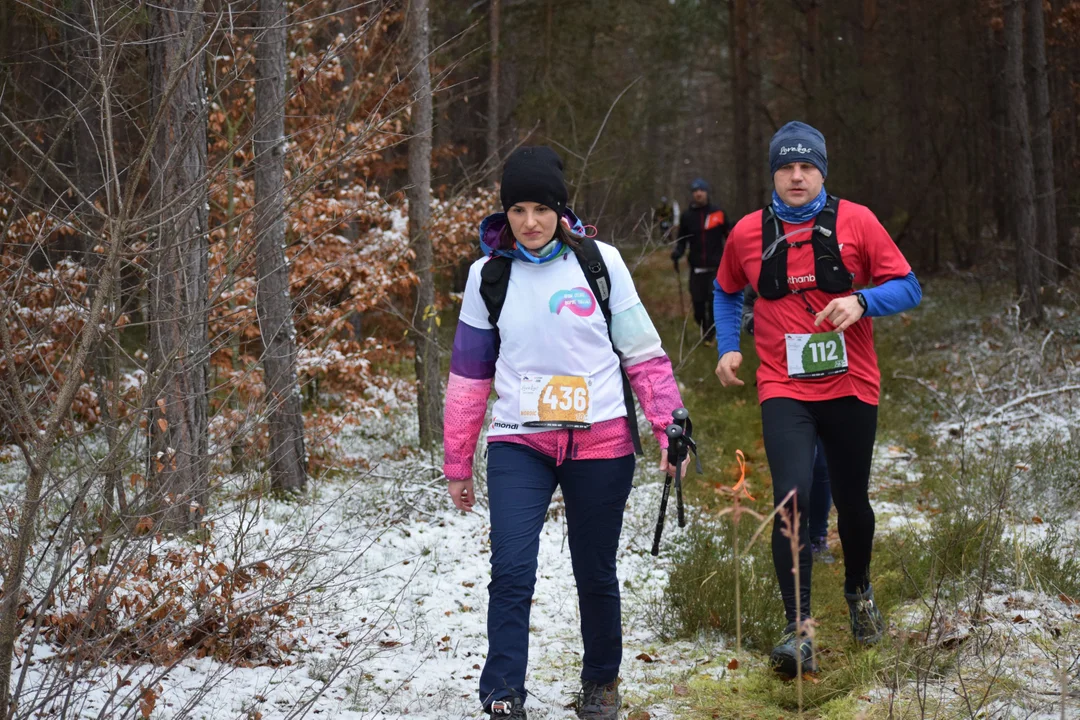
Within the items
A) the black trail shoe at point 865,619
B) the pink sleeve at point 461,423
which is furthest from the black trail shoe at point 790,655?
the pink sleeve at point 461,423

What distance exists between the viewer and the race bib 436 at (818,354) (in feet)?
13.8

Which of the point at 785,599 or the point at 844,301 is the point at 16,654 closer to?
the point at 785,599

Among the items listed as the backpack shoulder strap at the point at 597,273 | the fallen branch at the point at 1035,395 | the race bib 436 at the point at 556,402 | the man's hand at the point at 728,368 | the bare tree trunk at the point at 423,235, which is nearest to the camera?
the race bib 436 at the point at 556,402

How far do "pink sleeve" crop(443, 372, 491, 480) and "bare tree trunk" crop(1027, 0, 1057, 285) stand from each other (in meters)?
13.4

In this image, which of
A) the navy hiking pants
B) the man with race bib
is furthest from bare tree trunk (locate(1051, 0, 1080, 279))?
the navy hiking pants

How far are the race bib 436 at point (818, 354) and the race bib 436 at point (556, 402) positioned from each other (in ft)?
3.44

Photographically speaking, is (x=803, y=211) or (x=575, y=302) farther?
(x=803, y=211)

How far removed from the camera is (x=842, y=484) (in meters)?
4.38

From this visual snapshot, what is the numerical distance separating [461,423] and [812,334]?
151 cm

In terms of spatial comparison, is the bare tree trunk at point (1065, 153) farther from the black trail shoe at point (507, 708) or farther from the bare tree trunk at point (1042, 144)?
the black trail shoe at point (507, 708)

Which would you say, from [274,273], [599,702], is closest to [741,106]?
[274,273]

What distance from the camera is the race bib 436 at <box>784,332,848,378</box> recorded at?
4211 millimetres

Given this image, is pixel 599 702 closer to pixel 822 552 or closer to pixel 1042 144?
pixel 822 552

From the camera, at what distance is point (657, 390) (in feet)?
12.8
